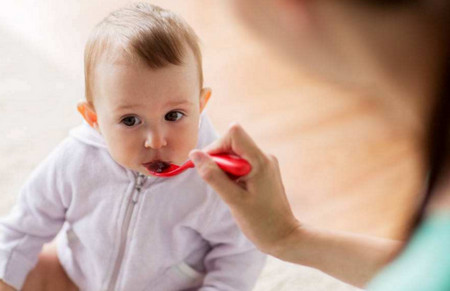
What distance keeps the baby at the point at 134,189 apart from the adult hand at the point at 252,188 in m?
0.10

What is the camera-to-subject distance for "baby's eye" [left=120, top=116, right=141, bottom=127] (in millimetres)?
743

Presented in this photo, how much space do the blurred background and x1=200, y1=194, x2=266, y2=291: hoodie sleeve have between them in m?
0.20

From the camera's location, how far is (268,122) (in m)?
1.45

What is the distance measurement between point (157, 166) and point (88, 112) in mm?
108

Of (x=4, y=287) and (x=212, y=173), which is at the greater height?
(x=212, y=173)

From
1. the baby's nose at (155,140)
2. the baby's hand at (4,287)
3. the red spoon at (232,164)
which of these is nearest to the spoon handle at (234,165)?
the red spoon at (232,164)

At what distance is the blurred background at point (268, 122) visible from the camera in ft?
3.96

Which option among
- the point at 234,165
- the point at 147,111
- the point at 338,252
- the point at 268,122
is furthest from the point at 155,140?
the point at 268,122

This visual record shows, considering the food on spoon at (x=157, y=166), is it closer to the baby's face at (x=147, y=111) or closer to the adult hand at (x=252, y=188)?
the baby's face at (x=147, y=111)

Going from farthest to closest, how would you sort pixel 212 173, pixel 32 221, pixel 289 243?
1. pixel 32 221
2. pixel 289 243
3. pixel 212 173

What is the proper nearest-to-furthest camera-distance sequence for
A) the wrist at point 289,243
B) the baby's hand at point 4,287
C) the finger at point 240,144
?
the finger at point 240,144 → the wrist at point 289,243 → the baby's hand at point 4,287

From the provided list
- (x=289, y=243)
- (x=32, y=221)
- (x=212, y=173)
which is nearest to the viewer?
(x=212, y=173)

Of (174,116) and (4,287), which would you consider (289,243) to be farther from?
(4,287)

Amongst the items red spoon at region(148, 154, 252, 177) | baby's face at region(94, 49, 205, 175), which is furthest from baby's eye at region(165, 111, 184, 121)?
red spoon at region(148, 154, 252, 177)
